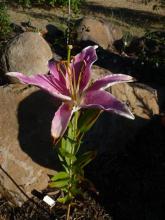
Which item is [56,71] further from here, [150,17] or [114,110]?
[150,17]

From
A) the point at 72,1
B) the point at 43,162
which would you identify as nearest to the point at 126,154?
the point at 43,162

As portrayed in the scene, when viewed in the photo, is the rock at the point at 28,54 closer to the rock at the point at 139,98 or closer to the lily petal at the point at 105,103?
the rock at the point at 139,98

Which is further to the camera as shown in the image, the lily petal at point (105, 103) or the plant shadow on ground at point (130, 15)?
the plant shadow on ground at point (130, 15)

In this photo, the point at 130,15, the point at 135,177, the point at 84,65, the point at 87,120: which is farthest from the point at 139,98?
the point at 130,15

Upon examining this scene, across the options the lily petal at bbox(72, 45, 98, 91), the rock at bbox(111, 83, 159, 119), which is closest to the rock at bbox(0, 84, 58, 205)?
the rock at bbox(111, 83, 159, 119)

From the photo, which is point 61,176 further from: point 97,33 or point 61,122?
point 97,33

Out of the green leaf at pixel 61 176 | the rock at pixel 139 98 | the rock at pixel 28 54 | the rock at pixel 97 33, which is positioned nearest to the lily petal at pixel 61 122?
the green leaf at pixel 61 176
